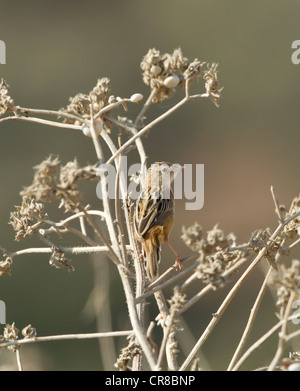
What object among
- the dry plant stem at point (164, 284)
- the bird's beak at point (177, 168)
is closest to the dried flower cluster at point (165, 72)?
the dry plant stem at point (164, 284)

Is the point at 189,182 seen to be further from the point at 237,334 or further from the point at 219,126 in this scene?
the point at 219,126

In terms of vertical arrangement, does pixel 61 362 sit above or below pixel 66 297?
below

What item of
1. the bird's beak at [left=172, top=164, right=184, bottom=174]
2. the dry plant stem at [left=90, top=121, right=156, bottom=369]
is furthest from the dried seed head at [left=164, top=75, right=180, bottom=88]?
the bird's beak at [left=172, top=164, right=184, bottom=174]

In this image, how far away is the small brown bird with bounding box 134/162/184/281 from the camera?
3.62m

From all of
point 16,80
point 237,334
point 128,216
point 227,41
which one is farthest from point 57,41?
point 128,216

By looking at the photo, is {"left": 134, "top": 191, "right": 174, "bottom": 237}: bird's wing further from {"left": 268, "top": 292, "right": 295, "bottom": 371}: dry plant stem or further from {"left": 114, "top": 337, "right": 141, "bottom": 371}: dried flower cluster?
{"left": 268, "top": 292, "right": 295, "bottom": 371}: dry plant stem

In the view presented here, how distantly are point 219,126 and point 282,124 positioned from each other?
1.39m

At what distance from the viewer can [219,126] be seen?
52.9 ft

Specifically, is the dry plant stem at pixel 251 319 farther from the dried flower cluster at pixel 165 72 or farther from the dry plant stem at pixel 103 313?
the dried flower cluster at pixel 165 72

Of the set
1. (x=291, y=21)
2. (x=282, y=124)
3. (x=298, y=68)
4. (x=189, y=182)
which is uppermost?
(x=291, y=21)

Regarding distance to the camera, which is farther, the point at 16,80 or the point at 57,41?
the point at 57,41

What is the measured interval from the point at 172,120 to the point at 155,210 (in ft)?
38.1

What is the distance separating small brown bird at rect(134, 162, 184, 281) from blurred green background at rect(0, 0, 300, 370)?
16.5 ft

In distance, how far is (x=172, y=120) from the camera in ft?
49.9
